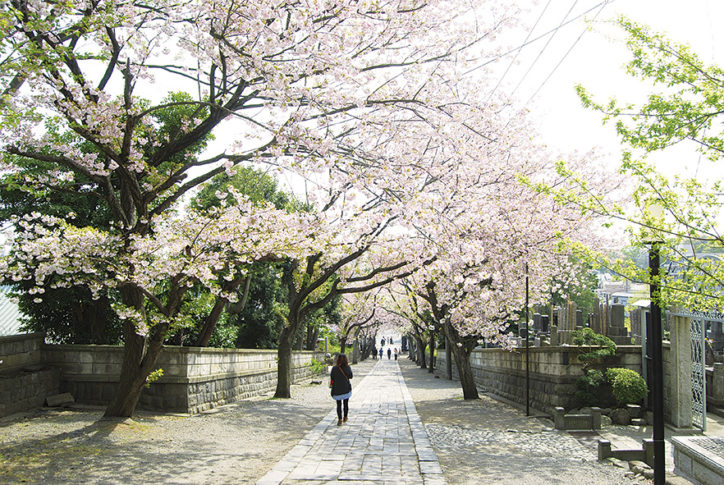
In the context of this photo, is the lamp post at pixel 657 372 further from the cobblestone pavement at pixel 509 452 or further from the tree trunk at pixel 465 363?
the tree trunk at pixel 465 363

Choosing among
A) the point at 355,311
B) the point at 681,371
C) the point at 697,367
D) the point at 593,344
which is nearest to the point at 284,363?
the point at 593,344

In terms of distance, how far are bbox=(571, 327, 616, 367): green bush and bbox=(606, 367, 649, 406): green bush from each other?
0.68 meters

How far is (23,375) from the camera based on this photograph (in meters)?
11.6

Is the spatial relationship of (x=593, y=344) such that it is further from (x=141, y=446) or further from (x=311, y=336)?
(x=311, y=336)

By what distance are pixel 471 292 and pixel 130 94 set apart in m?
12.2

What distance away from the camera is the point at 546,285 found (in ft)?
60.1

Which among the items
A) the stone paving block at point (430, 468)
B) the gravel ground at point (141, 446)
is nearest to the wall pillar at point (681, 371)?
the stone paving block at point (430, 468)

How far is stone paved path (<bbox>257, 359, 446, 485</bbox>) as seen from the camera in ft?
24.3

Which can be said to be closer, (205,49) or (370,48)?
(205,49)

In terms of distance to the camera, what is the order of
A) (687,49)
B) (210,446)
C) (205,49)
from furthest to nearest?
(210,446)
(205,49)
(687,49)

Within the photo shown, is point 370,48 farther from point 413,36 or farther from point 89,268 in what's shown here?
point 89,268

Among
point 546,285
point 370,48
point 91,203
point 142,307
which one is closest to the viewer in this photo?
point 370,48

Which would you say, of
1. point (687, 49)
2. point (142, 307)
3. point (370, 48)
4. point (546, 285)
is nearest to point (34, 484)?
point (142, 307)

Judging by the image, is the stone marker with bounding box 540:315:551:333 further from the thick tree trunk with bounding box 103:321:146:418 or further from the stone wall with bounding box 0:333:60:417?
the stone wall with bounding box 0:333:60:417
